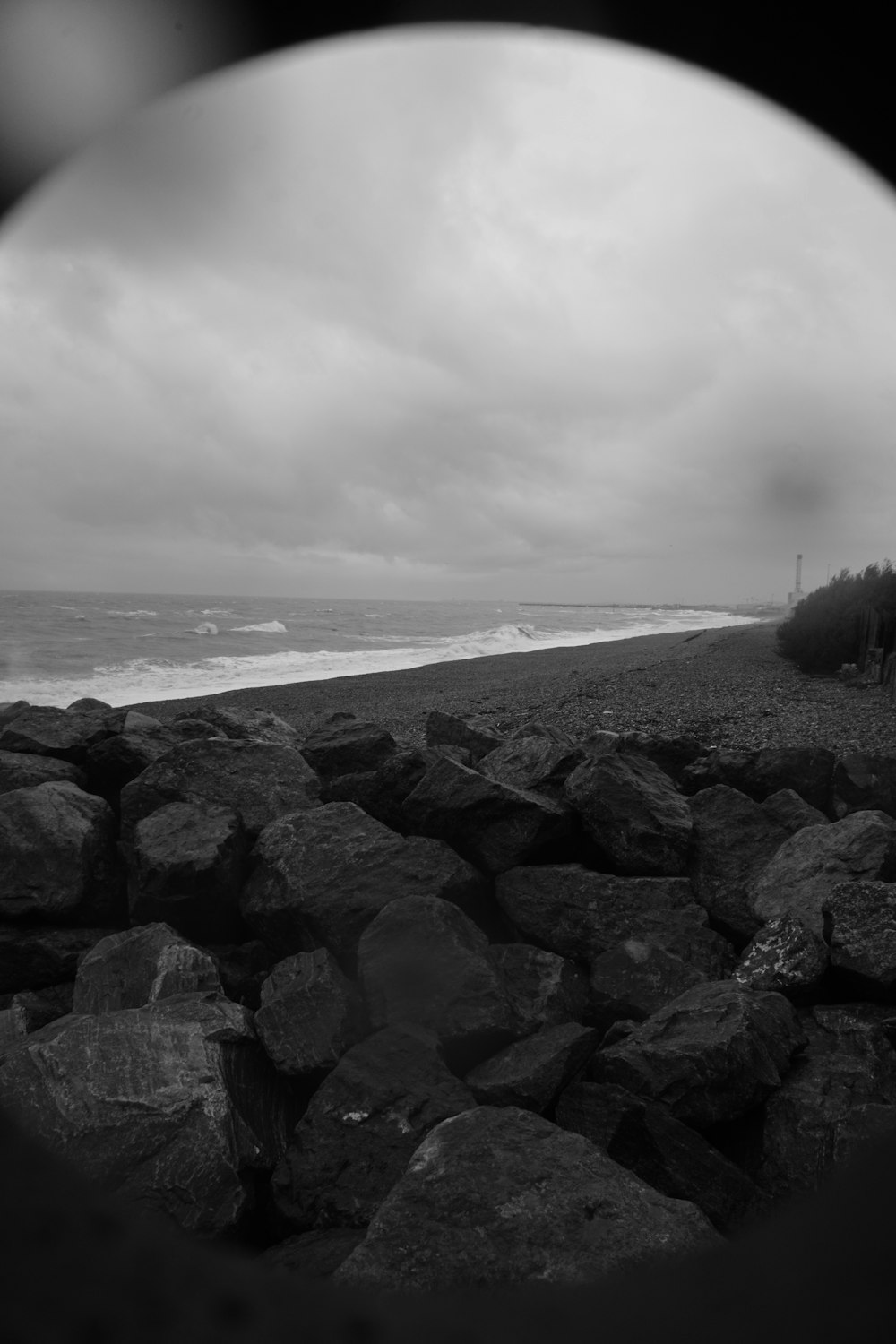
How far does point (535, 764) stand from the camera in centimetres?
557

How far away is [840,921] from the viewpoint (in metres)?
3.49

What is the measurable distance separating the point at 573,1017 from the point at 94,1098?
2.16m

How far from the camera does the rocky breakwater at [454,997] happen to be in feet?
8.05

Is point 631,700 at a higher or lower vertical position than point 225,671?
higher

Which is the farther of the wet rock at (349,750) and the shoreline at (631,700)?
the shoreline at (631,700)

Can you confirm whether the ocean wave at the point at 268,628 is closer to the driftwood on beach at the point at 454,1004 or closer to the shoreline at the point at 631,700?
the shoreline at the point at 631,700

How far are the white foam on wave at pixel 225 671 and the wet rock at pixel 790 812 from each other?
18923 millimetres

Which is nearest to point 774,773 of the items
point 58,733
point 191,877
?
point 191,877

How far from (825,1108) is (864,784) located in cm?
327

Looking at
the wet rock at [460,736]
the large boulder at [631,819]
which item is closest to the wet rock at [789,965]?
the large boulder at [631,819]

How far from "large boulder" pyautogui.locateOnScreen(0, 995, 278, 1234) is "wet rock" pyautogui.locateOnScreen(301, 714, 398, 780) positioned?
323 centimetres

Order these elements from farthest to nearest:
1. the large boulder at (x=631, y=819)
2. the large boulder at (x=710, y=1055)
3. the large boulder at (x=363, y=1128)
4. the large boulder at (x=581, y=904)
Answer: the large boulder at (x=631, y=819)
the large boulder at (x=581, y=904)
the large boulder at (x=710, y=1055)
the large boulder at (x=363, y=1128)

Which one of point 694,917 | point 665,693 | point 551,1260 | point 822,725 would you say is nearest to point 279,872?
point 694,917

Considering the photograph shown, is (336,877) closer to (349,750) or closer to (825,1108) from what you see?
(349,750)
